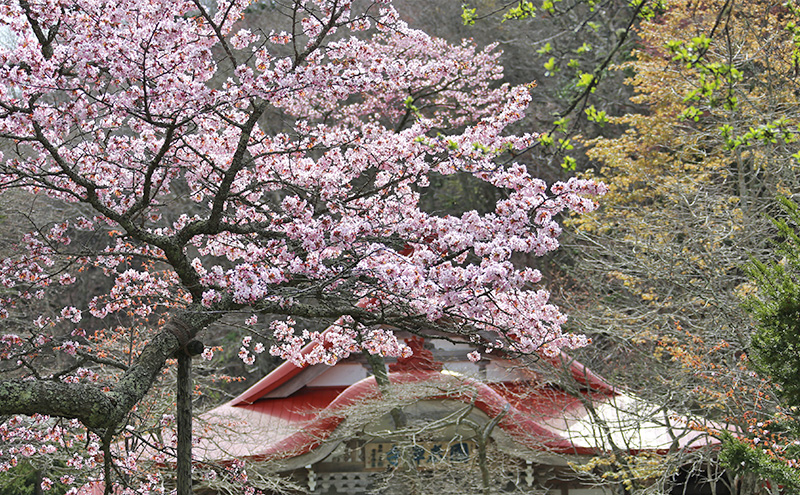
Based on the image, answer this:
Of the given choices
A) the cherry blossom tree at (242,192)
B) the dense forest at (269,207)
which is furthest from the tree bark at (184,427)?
the cherry blossom tree at (242,192)

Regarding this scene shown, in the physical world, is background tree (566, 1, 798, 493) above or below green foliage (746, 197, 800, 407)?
above

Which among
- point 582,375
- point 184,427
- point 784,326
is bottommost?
point 184,427

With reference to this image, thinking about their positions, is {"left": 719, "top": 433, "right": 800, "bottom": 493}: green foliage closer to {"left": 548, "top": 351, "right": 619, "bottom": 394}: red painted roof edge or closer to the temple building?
the temple building

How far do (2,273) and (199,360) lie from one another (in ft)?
19.5

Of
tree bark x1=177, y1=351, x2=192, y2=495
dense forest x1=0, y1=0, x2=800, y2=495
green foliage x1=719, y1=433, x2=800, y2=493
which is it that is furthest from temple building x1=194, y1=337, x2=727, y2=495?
green foliage x1=719, y1=433, x2=800, y2=493

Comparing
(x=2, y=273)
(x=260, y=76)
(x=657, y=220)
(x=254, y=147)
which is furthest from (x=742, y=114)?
(x=2, y=273)

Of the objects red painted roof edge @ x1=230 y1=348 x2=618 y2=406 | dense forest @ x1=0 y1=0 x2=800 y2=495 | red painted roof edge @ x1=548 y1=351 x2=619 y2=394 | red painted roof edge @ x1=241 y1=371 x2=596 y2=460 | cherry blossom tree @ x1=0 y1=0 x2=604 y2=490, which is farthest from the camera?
red painted roof edge @ x1=230 y1=348 x2=618 y2=406

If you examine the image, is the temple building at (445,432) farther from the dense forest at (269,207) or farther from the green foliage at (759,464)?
the green foliage at (759,464)

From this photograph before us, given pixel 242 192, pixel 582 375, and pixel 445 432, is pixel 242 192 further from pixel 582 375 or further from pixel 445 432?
pixel 582 375

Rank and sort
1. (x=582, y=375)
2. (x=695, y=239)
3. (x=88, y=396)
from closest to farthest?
(x=88, y=396), (x=695, y=239), (x=582, y=375)

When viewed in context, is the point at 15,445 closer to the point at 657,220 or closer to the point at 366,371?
the point at 366,371

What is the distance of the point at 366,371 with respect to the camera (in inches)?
492

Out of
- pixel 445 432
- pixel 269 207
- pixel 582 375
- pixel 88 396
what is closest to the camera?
pixel 88 396

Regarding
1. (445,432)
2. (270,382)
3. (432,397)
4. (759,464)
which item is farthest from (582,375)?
(759,464)
